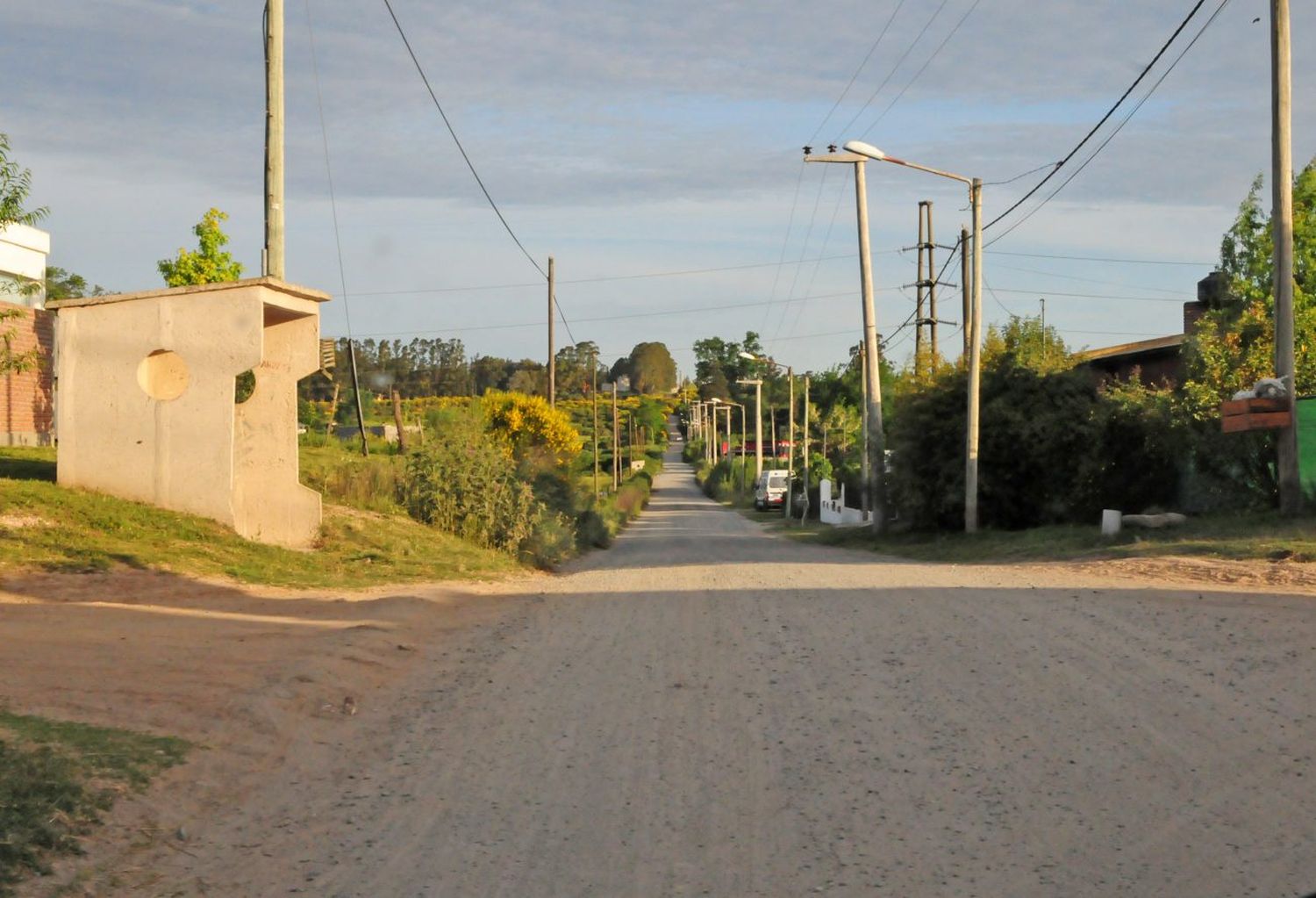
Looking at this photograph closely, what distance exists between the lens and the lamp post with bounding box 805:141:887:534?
35.2m

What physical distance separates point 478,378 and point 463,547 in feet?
385

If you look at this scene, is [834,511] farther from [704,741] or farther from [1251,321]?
[704,741]

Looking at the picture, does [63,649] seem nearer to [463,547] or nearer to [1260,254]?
[463,547]

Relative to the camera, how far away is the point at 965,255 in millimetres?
34406

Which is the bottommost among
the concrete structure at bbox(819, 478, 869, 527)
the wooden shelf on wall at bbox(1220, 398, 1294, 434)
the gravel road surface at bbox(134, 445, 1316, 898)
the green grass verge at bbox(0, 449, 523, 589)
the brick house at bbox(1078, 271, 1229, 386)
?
the concrete structure at bbox(819, 478, 869, 527)

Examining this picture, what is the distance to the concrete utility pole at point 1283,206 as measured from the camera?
20.5m

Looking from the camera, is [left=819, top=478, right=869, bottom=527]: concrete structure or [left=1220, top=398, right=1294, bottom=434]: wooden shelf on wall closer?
[left=1220, top=398, right=1294, bottom=434]: wooden shelf on wall

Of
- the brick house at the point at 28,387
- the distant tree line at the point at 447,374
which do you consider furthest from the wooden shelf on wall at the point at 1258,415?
the distant tree line at the point at 447,374

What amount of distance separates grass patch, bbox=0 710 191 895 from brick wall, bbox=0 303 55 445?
2330cm

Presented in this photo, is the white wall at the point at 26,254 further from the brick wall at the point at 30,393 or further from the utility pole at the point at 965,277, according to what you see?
the utility pole at the point at 965,277

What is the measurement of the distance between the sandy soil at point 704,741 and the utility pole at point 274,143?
6.43 metres

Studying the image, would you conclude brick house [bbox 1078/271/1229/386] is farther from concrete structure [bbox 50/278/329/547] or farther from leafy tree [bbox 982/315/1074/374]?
concrete structure [bbox 50/278/329/547]

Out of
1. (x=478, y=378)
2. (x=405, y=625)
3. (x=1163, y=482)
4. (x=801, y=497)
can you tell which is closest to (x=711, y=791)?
(x=405, y=625)

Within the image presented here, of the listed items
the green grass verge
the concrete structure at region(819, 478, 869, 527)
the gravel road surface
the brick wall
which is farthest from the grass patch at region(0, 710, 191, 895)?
the concrete structure at region(819, 478, 869, 527)
